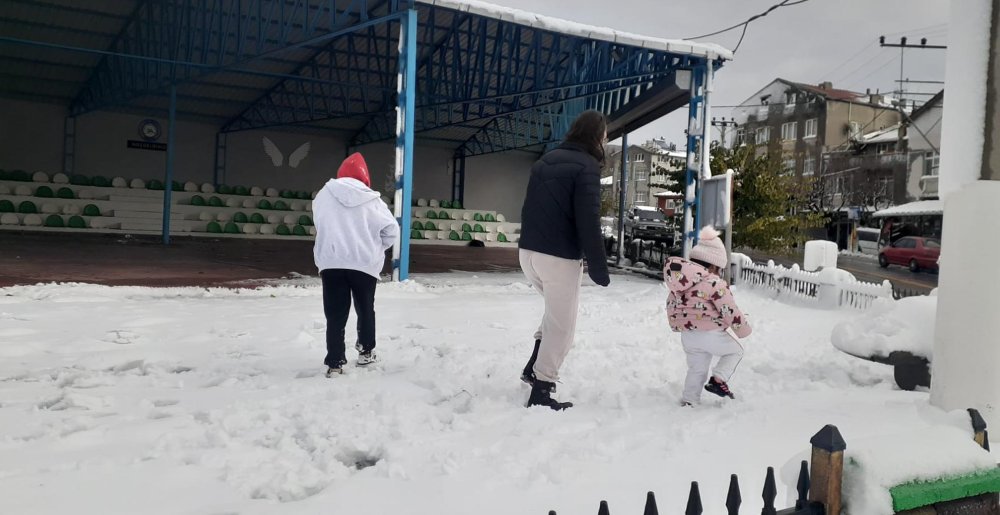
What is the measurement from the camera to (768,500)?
1.93m

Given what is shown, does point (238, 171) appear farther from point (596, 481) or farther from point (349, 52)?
point (596, 481)

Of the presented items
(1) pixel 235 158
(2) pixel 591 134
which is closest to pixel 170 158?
(1) pixel 235 158

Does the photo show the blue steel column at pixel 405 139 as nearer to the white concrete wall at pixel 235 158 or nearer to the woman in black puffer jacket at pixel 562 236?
the woman in black puffer jacket at pixel 562 236

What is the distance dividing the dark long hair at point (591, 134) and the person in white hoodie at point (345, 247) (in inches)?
59.4

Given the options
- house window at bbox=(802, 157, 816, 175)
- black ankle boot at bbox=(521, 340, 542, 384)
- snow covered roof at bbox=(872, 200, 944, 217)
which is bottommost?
black ankle boot at bbox=(521, 340, 542, 384)

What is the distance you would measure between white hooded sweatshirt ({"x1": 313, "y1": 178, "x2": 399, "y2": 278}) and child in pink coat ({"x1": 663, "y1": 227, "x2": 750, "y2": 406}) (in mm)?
2026

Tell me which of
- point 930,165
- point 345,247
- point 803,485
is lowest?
point 803,485

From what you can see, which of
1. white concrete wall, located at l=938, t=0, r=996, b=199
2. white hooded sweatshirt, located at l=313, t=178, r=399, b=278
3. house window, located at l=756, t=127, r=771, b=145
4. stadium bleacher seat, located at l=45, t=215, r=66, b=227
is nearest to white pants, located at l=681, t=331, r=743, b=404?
white concrete wall, located at l=938, t=0, r=996, b=199

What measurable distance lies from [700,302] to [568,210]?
1022 mm

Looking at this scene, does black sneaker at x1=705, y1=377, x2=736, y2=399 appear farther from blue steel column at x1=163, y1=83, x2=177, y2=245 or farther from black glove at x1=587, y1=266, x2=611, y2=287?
blue steel column at x1=163, y1=83, x2=177, y2=245

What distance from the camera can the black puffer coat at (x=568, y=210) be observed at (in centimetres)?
402

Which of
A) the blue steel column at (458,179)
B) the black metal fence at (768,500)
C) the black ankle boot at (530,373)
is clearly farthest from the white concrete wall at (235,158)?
the black metal fence at (768,500)

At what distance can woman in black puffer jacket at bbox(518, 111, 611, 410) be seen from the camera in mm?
4043

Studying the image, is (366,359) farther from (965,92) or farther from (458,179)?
(458,179)
